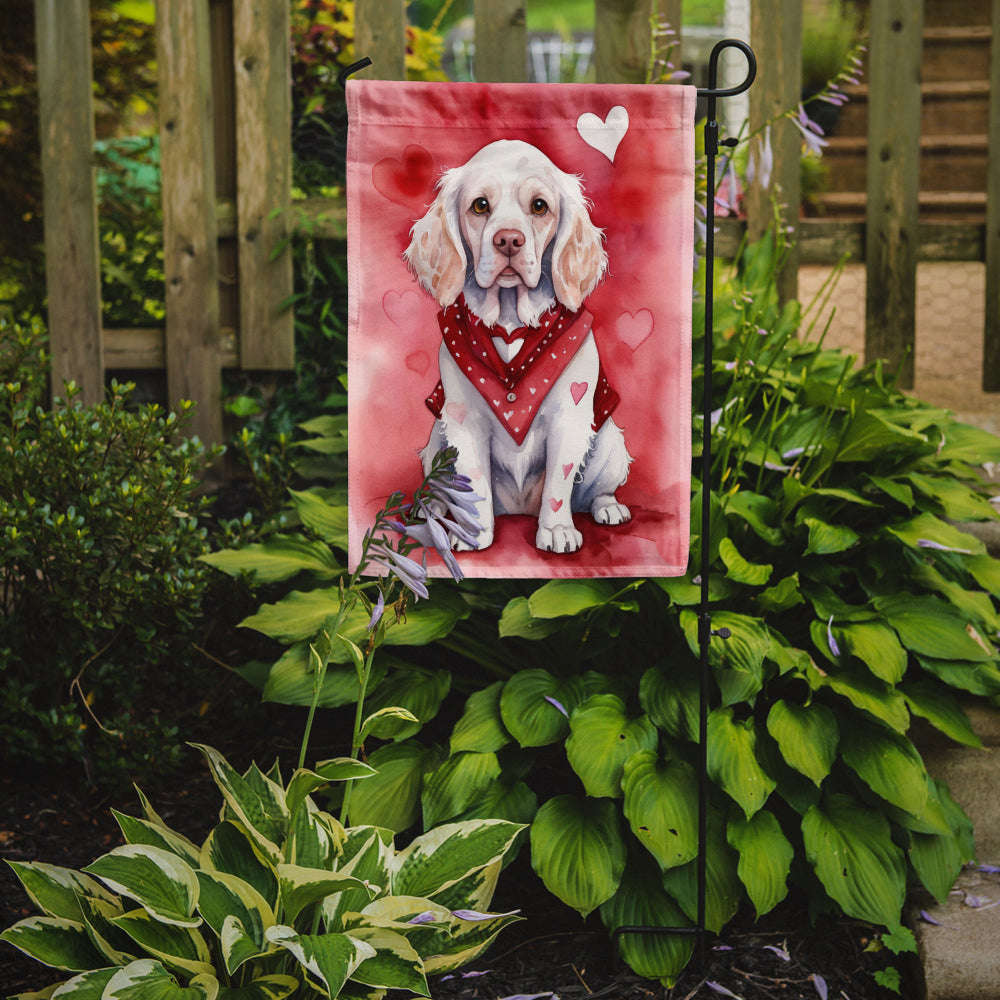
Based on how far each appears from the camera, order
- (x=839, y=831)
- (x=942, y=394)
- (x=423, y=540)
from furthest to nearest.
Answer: (x=942, y=394)
(x=839, y=831)
(x=423, y=540)

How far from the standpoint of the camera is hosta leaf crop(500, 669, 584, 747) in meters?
2.01

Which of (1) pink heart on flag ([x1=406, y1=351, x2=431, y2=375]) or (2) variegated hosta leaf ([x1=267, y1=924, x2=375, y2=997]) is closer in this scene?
(2) variegated hosta leaf ([x1=267, y1=924, x2=375, y2=997])

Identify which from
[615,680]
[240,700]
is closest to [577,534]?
[615,680]

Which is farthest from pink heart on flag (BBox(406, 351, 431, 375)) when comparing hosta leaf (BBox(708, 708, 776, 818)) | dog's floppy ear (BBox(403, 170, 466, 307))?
hosta leaf (BBox(708, 708, 776, 818))

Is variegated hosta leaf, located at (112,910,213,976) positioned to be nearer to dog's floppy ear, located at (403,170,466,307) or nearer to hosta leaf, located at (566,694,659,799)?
hosta leaf, located at (566,694,659,799)

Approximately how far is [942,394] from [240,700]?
364 cm

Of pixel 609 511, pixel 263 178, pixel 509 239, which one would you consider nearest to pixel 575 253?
pixel 509 239

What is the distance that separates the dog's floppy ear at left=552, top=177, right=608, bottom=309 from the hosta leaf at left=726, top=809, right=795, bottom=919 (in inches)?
41.7

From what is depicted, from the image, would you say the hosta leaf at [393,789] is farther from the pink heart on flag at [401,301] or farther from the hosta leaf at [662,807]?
the pink heart on flag at [401,301]

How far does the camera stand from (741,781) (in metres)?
1.92

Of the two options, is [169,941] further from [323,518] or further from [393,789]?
[323,518]

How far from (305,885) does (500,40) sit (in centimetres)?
269

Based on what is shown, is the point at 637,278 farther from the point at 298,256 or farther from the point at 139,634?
the point at 298,256

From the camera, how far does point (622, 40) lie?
320 cm
